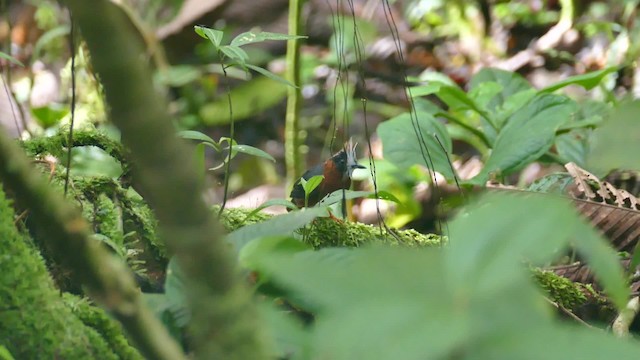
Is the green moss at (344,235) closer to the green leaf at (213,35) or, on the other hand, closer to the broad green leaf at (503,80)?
the green leaf at (213,35)

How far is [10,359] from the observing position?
2.39 feet

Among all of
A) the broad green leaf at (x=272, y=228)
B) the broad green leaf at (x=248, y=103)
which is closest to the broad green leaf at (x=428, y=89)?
the broad green leaf at (x=272, y=228)

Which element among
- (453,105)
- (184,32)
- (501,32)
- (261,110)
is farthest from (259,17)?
(453,105)

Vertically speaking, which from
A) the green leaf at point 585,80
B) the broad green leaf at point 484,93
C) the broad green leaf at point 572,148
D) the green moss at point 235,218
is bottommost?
the broad green leaf at point 572,148

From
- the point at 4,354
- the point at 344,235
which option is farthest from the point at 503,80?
the point at 4,354

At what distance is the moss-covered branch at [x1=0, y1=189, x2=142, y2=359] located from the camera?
0.78m

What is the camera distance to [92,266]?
476 millimetres

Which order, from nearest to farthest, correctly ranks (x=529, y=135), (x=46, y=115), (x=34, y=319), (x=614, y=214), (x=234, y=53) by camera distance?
(x=34, y=319) → (x=234, y=53) → (x=614, y=214) → (x=529, y=135) → (x=46, y=115)

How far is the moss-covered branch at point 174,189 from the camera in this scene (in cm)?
39

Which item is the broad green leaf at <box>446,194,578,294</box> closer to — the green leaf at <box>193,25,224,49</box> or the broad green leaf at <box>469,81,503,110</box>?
the green leaf at <box>193,25,224,49</box>

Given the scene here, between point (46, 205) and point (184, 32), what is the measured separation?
4.48m

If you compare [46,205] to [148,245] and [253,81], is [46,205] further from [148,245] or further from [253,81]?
[253,81]

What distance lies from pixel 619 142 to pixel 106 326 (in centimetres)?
62

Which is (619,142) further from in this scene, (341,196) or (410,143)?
(410,143)
